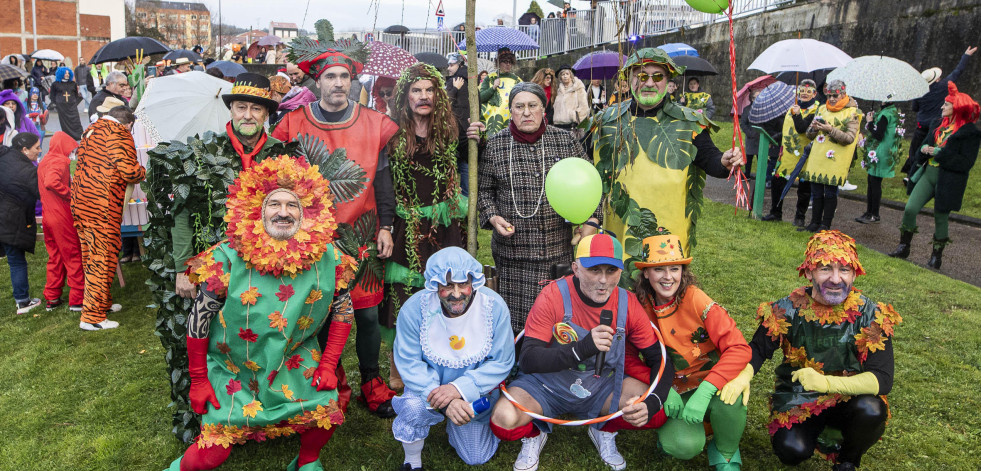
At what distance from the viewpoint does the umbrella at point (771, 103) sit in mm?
8531

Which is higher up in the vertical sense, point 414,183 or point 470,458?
point 414,183

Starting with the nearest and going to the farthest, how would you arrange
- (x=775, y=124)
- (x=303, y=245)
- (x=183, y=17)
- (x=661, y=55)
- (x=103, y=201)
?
(x=303, y=245) < (x=661, y=55) < (x=103, y=201) < (x=775, y=124) < (x=183, y=17)

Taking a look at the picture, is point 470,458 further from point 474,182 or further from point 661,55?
point 661,55

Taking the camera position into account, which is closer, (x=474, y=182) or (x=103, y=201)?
(x=474, y=182)

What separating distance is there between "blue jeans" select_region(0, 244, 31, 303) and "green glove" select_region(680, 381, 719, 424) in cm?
597

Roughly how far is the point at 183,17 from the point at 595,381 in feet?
248

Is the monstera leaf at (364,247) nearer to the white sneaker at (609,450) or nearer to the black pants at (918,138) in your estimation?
the white sneaker at (609,450)

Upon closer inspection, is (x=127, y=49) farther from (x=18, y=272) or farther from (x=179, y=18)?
(x=179, y=18)

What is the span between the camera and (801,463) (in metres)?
3.54

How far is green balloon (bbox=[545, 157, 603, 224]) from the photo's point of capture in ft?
11.1

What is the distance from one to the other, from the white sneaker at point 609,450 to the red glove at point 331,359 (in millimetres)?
1446

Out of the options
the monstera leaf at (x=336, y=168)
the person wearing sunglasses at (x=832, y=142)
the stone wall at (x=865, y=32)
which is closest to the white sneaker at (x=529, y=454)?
the monstera leaf at (x=336, y=168)

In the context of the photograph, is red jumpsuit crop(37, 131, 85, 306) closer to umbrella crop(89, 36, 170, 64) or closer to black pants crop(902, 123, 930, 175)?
umbrella crop(89, 36, 170, 64)

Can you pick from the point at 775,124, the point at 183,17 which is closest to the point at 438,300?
the point at 775,124
